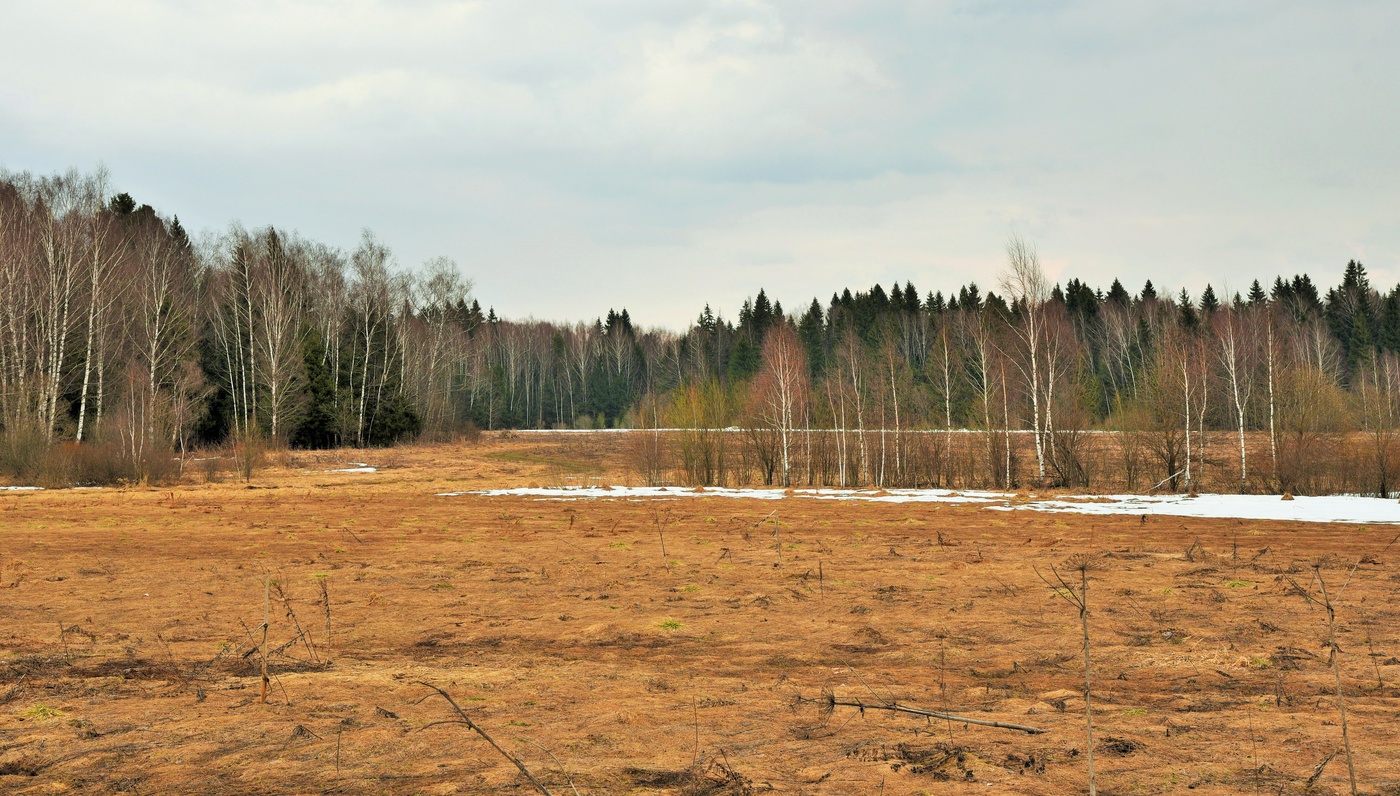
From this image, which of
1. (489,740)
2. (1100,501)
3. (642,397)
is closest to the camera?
(489,740)

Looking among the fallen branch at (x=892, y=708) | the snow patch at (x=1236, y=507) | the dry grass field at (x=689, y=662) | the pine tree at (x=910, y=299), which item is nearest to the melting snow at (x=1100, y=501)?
the snow patch at (x=1236, y=507)

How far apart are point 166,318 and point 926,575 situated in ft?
154

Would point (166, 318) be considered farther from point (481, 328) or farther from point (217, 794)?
point (481, 328)

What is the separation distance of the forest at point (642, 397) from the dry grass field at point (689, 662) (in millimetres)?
16312

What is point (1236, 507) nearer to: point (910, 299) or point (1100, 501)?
point (1100, 501)

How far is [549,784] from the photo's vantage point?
18.5 feet

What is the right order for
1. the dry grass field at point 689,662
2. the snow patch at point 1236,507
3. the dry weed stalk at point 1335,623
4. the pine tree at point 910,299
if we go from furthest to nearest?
the pine tree at point 910,299 < the snow patch at point 1236,507 < the dry grass field at point 689,662 < the dry weed stalk at point 1335,623

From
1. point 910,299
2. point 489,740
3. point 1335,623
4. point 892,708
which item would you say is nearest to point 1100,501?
point 1335,623

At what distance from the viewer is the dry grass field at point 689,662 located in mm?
5965

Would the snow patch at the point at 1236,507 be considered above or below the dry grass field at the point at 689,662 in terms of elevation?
below

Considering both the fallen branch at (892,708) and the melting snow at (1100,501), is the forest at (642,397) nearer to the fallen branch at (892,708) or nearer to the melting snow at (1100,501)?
the melting snow at (1100,501)

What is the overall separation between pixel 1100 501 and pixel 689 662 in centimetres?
2169

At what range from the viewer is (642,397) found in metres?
52.9

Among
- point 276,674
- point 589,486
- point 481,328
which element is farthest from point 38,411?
point 481,328
